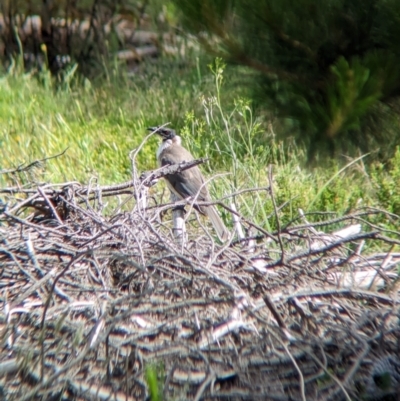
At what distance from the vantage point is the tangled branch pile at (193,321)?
9.24ft

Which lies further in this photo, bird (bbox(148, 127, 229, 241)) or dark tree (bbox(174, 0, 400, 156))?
bird (bbox(148, 127, 229, 241))

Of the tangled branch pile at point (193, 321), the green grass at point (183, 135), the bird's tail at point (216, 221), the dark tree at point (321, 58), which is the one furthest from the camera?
the green grass at point (183, 135)

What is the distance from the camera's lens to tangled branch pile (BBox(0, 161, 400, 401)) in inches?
111

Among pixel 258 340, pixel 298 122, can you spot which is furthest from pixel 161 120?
pixel 258 340

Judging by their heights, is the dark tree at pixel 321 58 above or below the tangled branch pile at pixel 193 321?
above

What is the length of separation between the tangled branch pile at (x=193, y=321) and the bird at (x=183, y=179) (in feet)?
2.32

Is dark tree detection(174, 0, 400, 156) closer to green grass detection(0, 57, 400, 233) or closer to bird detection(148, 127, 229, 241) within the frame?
green grass detection(0, 57, 400, 233)

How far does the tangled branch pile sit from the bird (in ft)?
2.32

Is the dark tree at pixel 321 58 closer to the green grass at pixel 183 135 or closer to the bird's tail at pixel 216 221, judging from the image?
the green grass at pixel 183 135

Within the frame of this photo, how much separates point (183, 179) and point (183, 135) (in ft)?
1.15

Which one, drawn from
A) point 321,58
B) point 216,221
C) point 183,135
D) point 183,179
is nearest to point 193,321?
point 216,221

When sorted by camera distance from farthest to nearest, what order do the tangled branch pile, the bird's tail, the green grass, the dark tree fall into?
the green grass → the bird's tail → the dark tree → the tangled branch pile

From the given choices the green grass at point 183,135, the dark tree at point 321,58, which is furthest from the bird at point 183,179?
the dark tree at point 321,58

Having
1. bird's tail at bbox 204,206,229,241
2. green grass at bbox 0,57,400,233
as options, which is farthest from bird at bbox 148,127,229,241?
green grass at bbox 0,57,400,233
